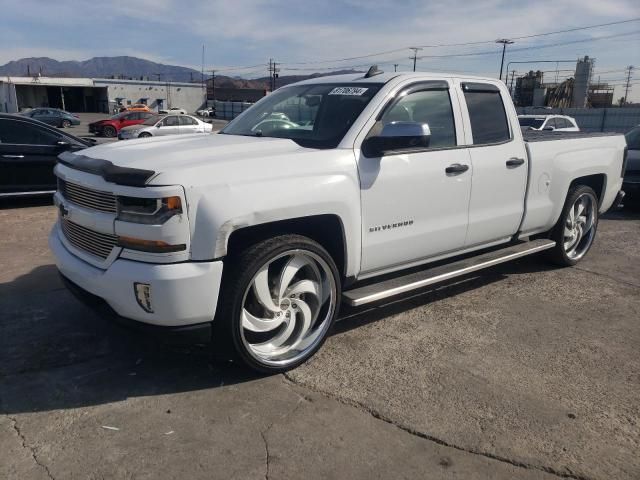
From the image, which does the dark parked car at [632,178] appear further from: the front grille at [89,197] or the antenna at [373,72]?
the front grille at [89,197]

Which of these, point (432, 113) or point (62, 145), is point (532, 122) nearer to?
point (62, 145)

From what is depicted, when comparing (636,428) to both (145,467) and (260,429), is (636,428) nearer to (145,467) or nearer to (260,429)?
(260,429)

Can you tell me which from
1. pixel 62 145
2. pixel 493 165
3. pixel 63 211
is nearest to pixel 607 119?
pixel 62 145

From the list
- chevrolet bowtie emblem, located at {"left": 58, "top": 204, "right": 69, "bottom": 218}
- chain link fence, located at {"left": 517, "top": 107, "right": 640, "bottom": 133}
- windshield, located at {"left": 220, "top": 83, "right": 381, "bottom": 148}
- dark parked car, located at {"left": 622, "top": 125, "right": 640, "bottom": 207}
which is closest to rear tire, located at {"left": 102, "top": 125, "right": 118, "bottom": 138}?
chain link fence, located at {"left": 517, "top": 107, "right": 640, "bottom": 133}

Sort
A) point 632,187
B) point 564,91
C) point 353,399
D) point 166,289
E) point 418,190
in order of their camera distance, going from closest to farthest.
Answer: point 166,289
point 353,399
point 418,190
point 632,187
point 564,91

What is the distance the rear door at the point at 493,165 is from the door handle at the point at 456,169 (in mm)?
156

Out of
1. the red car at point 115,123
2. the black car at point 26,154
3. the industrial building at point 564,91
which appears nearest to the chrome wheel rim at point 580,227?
the black car at point 26,154

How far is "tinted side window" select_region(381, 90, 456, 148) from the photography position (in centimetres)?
403

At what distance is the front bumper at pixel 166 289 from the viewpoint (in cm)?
286

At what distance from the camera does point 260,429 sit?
9.50ft

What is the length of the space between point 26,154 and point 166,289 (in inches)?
270

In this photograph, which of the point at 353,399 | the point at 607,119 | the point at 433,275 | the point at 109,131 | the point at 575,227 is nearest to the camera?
the point at 353,399

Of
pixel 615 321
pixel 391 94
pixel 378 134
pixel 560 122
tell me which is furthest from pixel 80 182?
pixel 560 122

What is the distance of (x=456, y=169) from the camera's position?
4199mm
